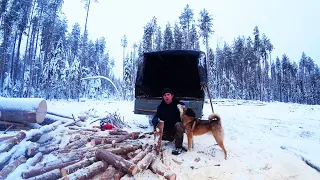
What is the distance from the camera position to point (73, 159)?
3.38m

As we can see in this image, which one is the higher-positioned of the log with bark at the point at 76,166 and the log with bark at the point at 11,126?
the log with bark at the point at 11,126

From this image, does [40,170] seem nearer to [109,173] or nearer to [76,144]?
[109,173]

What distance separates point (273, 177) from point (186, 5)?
36.3 m

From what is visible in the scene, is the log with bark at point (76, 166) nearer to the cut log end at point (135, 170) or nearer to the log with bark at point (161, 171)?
the cut log end at point (135, 170)

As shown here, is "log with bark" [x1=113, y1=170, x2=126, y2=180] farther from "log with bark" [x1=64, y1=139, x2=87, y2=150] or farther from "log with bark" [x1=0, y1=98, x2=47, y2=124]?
"log with bark" [x1=0, y1=98, x2=47, y2=124]

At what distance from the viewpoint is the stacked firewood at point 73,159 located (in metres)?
2.81

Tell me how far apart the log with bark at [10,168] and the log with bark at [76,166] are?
0.92 metres

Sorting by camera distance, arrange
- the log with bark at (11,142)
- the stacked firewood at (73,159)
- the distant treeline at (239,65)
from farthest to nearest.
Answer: the distant treeline at (239,65) → the log with bark at (11,142) → the stacked firewood at (73,159)

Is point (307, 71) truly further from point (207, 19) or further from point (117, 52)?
point (117, 52)

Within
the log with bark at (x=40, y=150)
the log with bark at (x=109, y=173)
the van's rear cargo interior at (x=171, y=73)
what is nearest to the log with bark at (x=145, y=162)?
the log with bark at (x=109, y=173)

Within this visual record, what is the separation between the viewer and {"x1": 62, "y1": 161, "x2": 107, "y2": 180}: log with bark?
258cm

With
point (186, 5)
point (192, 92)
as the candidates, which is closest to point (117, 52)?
point (186, 5)

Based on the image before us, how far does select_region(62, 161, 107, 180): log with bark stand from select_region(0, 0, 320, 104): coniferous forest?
67.0 feet

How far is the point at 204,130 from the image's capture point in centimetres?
449
